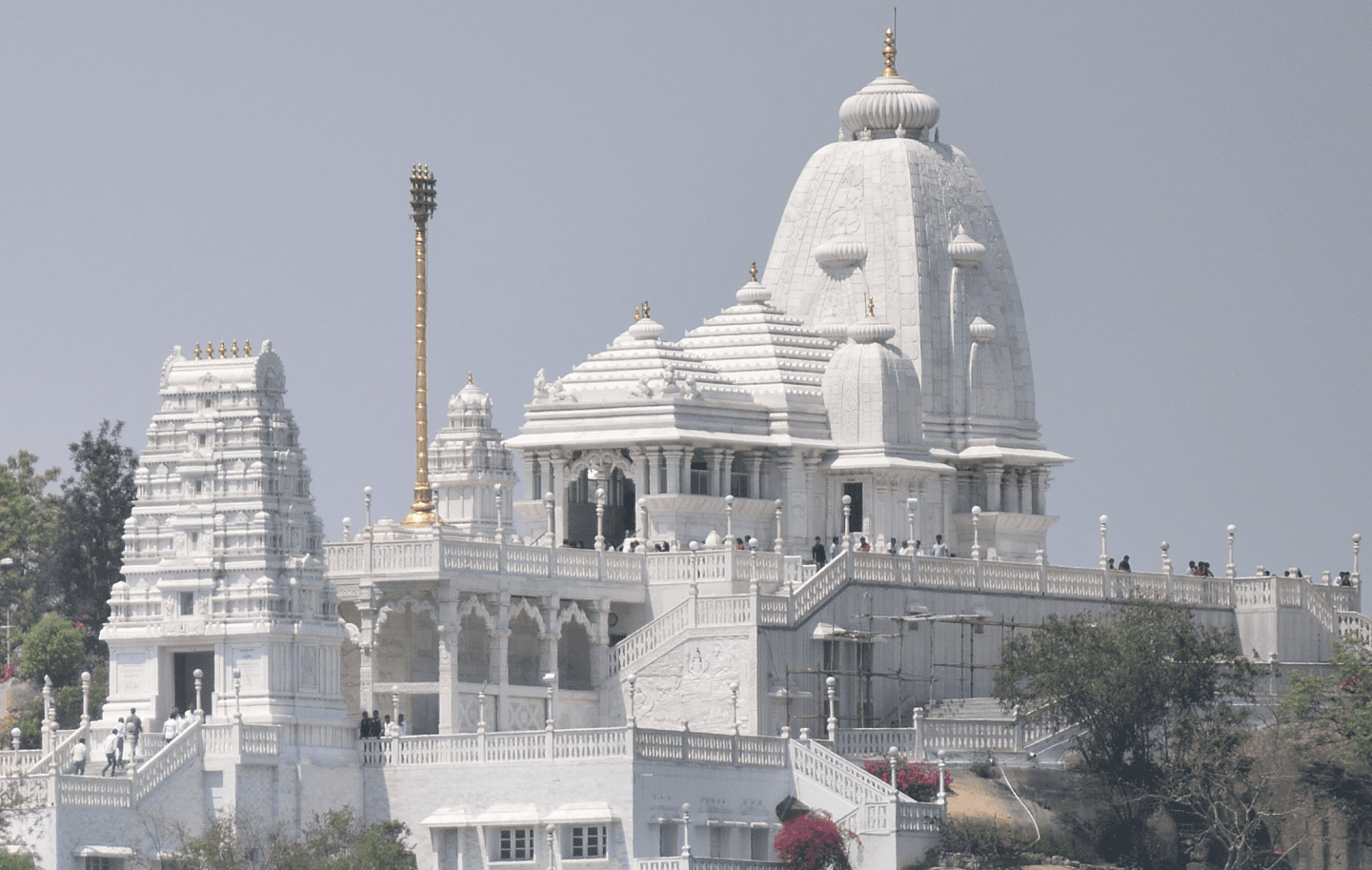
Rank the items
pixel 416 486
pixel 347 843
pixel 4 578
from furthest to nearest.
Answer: pixel 4 578
pixel 416 486
pixel 347 843

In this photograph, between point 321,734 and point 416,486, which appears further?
point 416,486

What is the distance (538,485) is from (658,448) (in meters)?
4.49

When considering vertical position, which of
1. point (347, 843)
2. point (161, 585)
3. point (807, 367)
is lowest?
point (347, 843)

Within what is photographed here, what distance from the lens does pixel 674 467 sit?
107 m

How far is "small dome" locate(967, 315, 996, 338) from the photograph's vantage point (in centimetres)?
11619

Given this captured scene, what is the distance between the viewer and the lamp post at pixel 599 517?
332 ft

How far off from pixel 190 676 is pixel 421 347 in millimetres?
15462

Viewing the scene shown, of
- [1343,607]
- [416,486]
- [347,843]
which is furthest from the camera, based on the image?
[1343,607]

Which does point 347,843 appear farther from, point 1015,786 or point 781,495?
point 781,495

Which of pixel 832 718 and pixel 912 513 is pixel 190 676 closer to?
pixel 832 718

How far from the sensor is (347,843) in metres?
88.7

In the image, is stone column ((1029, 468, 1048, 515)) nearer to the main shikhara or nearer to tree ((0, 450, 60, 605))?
the main shikhara

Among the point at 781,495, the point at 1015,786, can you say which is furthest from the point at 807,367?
the point at 1015,786

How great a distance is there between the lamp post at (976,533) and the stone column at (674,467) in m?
8.10
